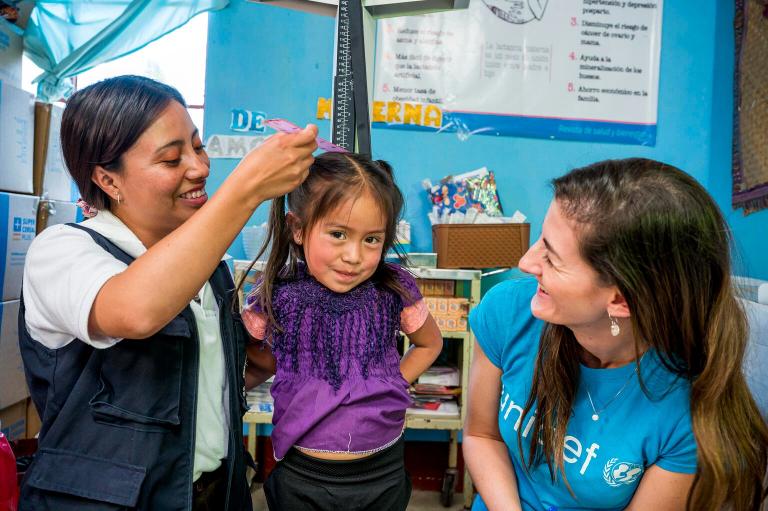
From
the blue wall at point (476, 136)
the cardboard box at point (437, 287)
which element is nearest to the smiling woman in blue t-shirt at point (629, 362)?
the cardboard box at point (437, 287)

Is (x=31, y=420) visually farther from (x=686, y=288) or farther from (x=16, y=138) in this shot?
(x=686, y=288)

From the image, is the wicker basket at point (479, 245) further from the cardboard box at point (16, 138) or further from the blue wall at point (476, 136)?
the cardboard box at point (16, 138)

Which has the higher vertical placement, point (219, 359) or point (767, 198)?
point (767, 198)

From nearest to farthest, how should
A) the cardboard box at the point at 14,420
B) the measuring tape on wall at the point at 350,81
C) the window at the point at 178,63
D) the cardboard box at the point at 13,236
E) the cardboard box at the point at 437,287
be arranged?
the measuring tape on wall at the point at 350,81, the cardboard box at the point at 13,236, the cardboard box at the point at 14,420, the cardboard box at the point at 437,287, the window at the point at 178,63

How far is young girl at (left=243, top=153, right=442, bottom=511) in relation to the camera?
1227 millimetres

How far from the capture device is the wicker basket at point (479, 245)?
2623 mm

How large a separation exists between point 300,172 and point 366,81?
1.14ft

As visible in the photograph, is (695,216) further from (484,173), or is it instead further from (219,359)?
(484,173)

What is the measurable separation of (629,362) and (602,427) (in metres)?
0.13

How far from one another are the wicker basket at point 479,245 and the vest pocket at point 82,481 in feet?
6.09

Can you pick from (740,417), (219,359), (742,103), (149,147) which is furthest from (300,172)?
(742,103)

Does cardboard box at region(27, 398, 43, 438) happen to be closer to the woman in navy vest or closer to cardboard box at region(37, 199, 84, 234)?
cardboard box at region(37, 199, 84, 234)

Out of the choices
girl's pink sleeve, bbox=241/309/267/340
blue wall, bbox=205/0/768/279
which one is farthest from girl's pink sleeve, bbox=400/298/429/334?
blue wall, bbox=205/0/768/279

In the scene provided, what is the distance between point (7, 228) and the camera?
218 centimetres
